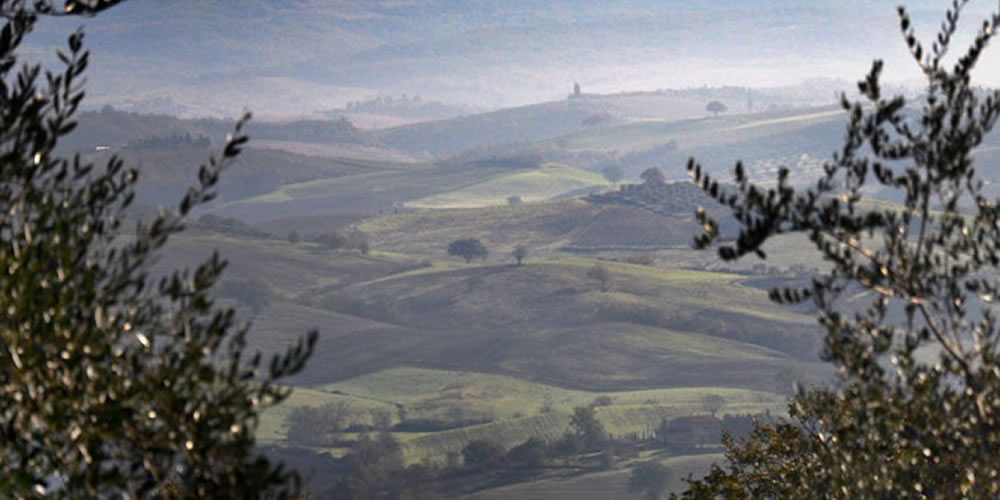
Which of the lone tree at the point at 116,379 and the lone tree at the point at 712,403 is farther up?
the lone tree at the point at 116,379

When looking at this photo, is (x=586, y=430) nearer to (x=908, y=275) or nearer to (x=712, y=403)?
(x=712, y=403)

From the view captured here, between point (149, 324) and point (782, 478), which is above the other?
point (149, 324)

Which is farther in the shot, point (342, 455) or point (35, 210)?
point (342, 455)

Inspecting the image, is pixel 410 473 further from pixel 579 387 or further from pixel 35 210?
pixel 35 210

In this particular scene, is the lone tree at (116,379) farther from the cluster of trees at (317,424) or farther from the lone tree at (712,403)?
the lone tree at (712,403)

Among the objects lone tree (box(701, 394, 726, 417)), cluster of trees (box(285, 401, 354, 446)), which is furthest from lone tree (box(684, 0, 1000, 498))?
lone tree (box(701, 394, 726, 417))

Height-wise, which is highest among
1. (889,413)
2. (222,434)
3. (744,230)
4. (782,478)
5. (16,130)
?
(16,130)

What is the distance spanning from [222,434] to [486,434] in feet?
502

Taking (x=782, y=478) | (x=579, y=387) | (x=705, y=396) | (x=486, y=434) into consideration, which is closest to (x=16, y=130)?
(x=782, y=478)

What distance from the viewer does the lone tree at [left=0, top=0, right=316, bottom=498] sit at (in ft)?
35.0

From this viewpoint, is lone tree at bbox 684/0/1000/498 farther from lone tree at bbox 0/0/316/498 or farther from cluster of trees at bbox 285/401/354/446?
cluster of trees at bbox 285/401/354/446

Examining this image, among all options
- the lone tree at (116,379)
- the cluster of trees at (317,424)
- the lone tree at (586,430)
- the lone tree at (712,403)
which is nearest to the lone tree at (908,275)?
the lone tree at (116,379)

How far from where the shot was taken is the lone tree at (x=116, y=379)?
35.0 feet

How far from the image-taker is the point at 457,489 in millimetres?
140500
